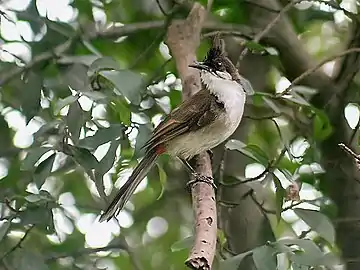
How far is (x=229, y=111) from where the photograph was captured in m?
2.18

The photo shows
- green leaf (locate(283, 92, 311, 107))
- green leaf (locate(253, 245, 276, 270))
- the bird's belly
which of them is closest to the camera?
green leaf (locate(253, 245, 276, 270))

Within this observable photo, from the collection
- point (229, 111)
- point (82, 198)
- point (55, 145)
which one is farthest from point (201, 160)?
point (82, 198)

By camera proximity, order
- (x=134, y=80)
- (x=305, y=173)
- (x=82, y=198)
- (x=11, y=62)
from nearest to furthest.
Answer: (x=134, y=80) → (x=11, y=62) → (x=305, y=173) → (x=82, y=198)

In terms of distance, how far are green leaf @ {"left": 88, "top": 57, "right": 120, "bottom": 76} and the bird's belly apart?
0.40m

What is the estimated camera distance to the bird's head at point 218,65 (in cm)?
215

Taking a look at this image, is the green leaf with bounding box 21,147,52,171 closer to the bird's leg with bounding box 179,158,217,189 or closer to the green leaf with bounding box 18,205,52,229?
the green leaf with bounding box 18,205,52,229

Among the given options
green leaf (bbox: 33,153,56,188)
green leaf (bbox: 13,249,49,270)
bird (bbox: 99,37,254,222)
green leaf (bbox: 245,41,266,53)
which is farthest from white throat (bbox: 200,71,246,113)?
green leaf (bbox: 13,249,49,270)

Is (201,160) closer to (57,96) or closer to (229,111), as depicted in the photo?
(229,111)

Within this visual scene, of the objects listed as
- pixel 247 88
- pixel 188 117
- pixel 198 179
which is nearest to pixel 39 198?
pixel 198 179

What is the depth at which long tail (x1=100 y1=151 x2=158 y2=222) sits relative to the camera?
2.00 metres

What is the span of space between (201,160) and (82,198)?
25.7 inches

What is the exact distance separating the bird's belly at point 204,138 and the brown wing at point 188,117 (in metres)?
0.02

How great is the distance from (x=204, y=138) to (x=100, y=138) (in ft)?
1.46

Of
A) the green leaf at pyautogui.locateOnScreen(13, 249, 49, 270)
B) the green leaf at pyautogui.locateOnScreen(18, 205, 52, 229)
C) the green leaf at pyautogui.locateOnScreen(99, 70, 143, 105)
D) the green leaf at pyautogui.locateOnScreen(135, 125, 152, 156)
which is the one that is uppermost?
the green leaf at pyautogui.locateOnScreen(99, 70, 143, 105)
